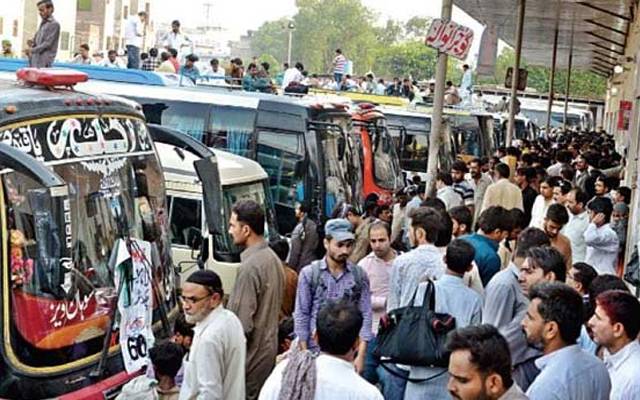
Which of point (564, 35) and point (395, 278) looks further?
point (564, 35)

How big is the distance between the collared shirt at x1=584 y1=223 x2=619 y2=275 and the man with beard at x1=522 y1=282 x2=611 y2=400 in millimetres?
5085

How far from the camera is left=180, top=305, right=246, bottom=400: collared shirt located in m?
6.30

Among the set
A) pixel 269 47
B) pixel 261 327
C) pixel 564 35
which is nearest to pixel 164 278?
pixel 261 327

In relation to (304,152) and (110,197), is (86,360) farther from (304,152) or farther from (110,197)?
(304,152)

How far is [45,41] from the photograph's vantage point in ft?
37.8

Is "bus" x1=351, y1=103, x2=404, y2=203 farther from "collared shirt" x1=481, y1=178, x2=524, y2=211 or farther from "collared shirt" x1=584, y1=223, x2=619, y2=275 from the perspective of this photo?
"collared shirt" x1=584, y1=223, x2=619, y2=275

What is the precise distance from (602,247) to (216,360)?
5.41m

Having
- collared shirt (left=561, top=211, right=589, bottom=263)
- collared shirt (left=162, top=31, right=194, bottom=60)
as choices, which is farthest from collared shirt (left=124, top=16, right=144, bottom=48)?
collared shirt (left=561, top=211, right=589, bottom=263)

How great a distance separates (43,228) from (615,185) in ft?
31.2

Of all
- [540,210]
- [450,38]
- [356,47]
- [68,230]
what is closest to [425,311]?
[68,230]

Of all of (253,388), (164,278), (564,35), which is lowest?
(253,388)

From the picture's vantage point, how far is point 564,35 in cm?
3794

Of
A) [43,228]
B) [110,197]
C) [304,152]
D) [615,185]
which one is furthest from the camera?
[304,152]

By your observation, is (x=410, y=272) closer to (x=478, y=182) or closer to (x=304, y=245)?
(x=304, y=245)
